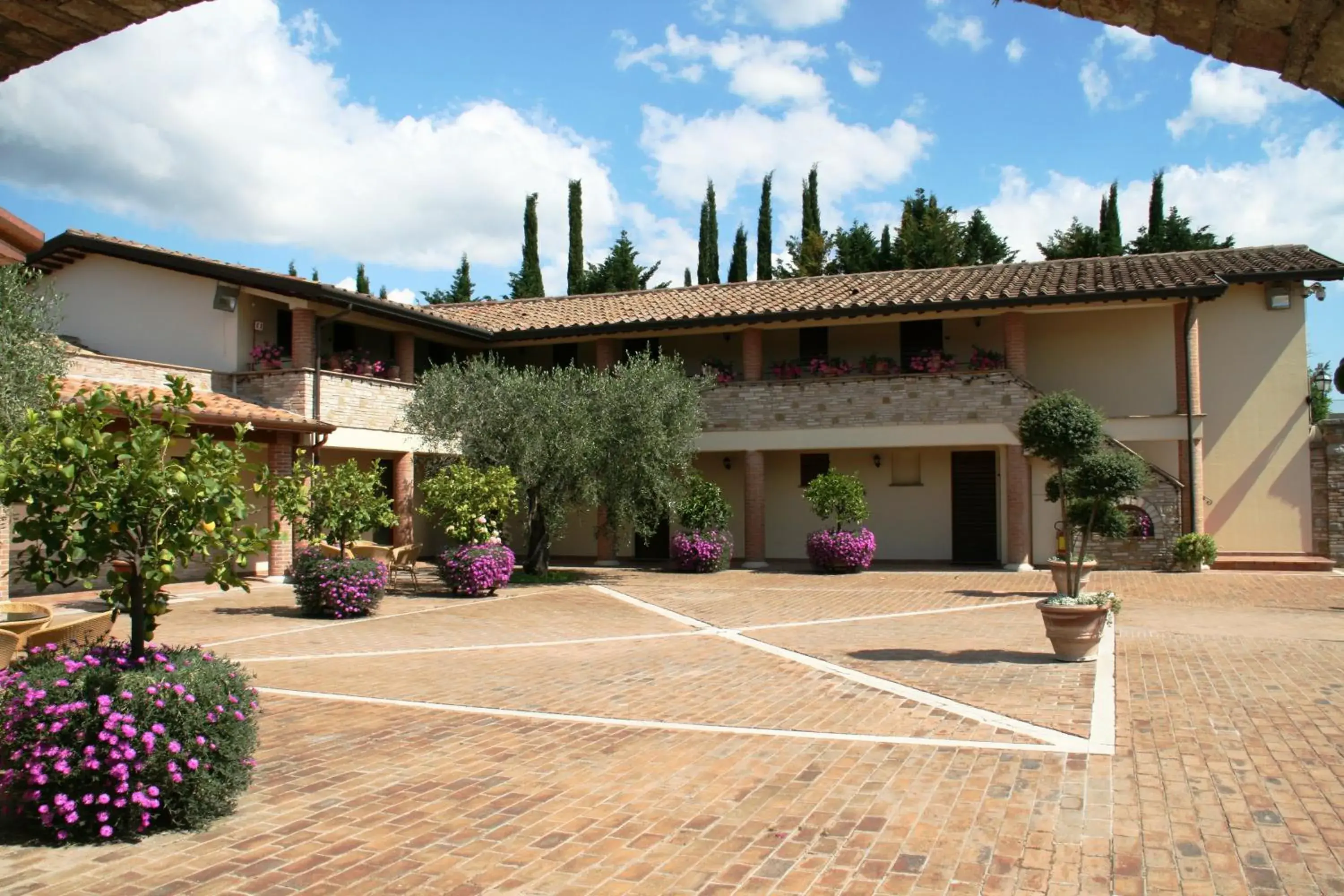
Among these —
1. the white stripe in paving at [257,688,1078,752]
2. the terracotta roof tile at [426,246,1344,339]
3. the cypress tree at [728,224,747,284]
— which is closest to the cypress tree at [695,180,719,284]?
the cypress tree at [728,224,747,284]

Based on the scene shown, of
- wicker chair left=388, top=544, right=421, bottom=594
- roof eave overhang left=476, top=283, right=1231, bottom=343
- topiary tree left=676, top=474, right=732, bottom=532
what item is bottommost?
wicker chair left=388, top=544, right=421, bottom=594

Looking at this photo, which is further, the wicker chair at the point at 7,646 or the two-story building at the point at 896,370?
the two-story building at the point at 896,370

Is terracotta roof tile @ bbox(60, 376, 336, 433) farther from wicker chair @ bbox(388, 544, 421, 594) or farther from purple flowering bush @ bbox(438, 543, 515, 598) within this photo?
purple flowering bush @ bbox(438, 543, 515, 598)

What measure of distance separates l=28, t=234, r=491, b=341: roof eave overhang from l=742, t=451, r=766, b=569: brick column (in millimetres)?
8724

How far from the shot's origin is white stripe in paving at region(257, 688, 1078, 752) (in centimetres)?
669

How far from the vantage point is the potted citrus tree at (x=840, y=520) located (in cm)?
2048

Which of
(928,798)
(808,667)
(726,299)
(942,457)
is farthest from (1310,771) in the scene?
(726,299)

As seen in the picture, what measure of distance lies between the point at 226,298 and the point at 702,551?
35.8 ft

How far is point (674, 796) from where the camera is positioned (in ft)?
18.6

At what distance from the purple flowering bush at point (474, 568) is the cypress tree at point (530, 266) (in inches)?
941

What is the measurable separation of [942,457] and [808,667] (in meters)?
14.4

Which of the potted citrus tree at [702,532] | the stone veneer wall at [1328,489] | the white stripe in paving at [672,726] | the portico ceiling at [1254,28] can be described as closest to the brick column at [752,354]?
the potted citrus tree at [702,532]

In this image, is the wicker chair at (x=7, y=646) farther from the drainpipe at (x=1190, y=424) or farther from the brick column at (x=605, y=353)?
the drainpipe at (x=1190, y=424)

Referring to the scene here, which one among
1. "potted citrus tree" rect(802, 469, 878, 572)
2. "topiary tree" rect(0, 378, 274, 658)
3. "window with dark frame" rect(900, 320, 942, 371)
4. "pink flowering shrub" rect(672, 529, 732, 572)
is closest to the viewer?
"topiary tree" rect(0, 378, 274, 658)
